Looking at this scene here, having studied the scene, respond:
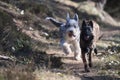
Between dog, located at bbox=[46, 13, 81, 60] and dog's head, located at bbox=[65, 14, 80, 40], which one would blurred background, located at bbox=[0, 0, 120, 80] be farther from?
dog's head, located at bbox=[65, 14, 80, 40]

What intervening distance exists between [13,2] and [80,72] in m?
9.61

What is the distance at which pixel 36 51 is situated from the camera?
14.5 meters

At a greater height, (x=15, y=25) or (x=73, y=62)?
(x=15, y=25)

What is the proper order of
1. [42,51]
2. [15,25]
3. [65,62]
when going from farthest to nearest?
[15,25], [42,51], [65,62]

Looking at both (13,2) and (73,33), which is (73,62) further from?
(13,2)

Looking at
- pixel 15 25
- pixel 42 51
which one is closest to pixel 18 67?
pixel 42 51

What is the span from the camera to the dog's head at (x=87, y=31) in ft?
38.9

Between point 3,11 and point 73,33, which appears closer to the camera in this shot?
point 73,33

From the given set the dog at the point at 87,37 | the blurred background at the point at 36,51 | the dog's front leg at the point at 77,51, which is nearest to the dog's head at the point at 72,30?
the dog's front leg at the point at 77,51

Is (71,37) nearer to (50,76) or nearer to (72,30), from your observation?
(72,30)

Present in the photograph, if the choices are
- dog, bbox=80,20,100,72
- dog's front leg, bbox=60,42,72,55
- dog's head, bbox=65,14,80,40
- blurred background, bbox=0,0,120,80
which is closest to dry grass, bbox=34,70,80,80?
blurred background, bbox=0,0,120,80

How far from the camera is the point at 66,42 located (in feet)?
46.2

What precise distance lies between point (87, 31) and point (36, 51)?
10.3ft

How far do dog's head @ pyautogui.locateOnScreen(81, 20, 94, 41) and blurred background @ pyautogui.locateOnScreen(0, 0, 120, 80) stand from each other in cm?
92
